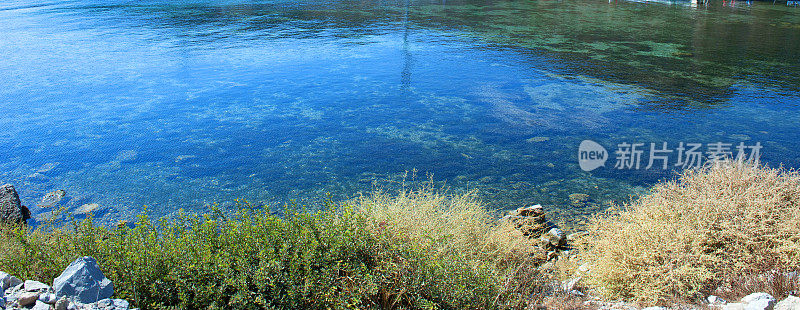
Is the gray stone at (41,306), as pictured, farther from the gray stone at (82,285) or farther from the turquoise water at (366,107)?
the turquoise water at (366,107)

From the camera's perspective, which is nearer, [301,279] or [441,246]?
[301,279]

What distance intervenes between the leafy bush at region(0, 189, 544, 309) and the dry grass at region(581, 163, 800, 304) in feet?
2.59

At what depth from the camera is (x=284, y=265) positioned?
161 inches

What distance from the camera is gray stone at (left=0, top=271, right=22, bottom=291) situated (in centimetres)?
358

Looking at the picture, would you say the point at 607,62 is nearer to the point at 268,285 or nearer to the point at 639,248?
the point at 639,248

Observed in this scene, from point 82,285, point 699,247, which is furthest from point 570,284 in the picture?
point 82,285

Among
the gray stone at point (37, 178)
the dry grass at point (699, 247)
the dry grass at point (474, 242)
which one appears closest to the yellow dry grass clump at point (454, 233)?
the dry grass at point (474, 242)

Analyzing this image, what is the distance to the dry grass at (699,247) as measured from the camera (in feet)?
15.1

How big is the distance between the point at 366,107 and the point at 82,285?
7.82m

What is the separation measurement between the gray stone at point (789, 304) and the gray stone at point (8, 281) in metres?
5.47

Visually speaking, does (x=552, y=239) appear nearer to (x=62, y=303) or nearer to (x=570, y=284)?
(x=570, y=284)

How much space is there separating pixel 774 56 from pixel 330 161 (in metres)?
13.9

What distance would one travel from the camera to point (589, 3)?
97.5 feet

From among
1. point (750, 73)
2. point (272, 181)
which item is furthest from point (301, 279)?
point (750, 73)
